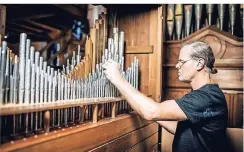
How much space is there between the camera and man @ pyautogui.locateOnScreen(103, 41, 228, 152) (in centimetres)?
→ 206

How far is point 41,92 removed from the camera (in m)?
1.80

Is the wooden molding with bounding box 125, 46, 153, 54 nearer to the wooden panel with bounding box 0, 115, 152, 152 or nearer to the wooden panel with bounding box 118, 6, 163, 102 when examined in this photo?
the wooden panel with bounding box 118, 6, 163, 102

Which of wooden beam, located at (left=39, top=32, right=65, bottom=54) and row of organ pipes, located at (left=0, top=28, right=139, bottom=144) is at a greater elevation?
wooden beam, located at (left=39, top=32, right=65, bottom=54)

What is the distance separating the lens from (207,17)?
4422mm

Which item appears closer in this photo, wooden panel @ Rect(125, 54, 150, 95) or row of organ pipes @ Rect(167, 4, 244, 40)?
wooden panel @ Rect(125, 54, 150, 95)

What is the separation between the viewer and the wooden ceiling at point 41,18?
19.5 feet

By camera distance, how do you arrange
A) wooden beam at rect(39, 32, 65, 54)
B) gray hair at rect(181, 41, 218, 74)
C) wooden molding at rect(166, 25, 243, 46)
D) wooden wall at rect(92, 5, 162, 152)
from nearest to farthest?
gray hair at rect(181, 41, 218, 74), wooden wall at rect(92, 5, 162, 152), wooden molding at rect(166, 25, 243, 46), wooden beam at rect(39, 32, 65, 54)

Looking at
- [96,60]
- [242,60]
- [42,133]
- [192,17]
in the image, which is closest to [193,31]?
[192,17]

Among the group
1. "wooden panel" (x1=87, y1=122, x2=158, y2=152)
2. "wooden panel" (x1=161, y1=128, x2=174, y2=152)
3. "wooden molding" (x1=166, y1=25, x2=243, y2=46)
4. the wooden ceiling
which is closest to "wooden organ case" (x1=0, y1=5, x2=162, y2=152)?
"wooden panel" (x1=87, y1=122, x2=158, y2=152)

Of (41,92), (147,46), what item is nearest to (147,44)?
(147,46)

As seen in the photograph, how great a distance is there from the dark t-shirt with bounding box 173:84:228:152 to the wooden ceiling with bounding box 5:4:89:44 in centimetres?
414

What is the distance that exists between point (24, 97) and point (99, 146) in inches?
31.7

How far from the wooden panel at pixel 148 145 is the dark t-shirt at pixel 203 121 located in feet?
2.02

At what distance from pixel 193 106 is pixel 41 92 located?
3.62ft
